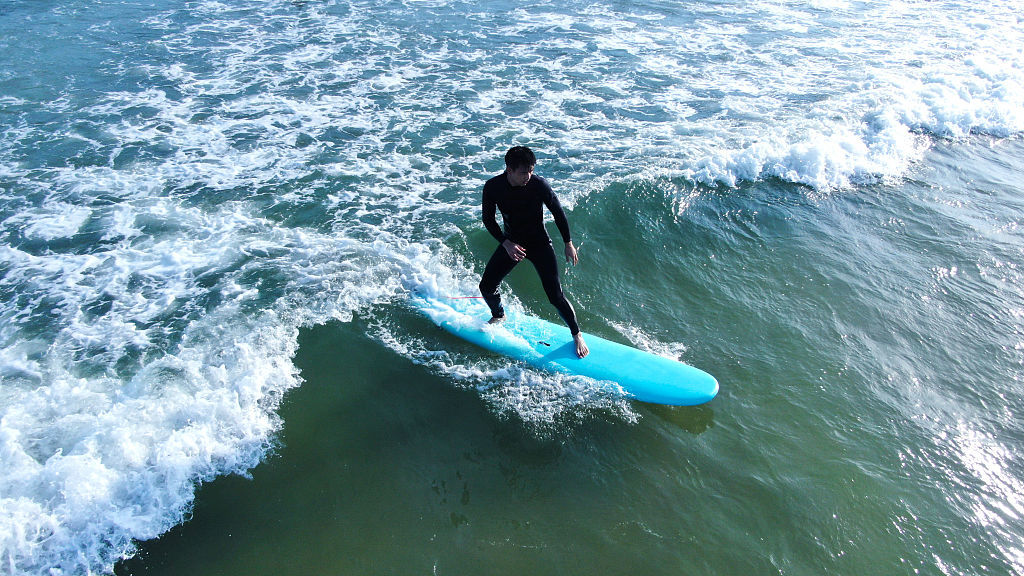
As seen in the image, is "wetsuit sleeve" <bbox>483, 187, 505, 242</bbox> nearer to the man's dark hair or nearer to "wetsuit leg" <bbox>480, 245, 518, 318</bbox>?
"wetsuit leg" <bbox>480, 245, 518, 318</bbox>

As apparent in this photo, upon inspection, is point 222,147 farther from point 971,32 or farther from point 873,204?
point 971,32

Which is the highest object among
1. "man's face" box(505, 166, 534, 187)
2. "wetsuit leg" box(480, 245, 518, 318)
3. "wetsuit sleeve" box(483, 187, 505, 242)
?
"man's face" box(505, 166, 534, 187)

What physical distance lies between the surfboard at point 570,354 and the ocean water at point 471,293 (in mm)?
188

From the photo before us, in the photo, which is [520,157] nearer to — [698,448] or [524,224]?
[524,224]

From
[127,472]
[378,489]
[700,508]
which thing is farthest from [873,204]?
[127,472]

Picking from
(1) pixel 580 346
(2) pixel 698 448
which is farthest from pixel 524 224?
(2) pixel 698 448

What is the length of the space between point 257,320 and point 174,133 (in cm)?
562

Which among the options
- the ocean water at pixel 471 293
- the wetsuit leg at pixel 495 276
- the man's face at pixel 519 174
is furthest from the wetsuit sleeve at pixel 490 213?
the ocean water at pixel 471 293

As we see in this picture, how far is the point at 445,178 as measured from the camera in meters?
8.83

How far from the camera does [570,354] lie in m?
5.67

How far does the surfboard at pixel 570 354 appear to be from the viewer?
5234 millimetres

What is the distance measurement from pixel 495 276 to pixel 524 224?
792 mm

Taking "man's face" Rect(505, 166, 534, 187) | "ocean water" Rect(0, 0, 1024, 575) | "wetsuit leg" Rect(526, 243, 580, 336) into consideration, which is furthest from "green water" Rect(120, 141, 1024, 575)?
"man's face" Rect(505, 166, 534, 187)

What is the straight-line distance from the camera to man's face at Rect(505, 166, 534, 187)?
4.47 meters
